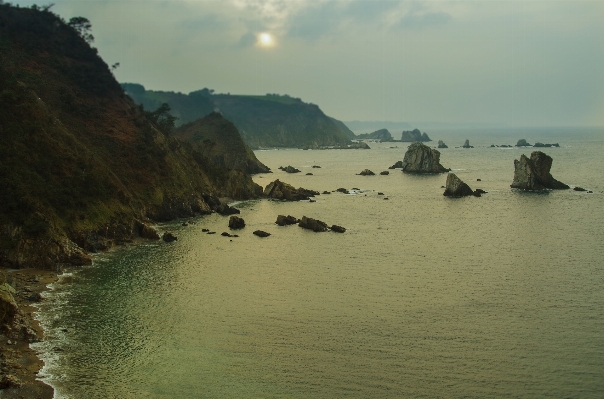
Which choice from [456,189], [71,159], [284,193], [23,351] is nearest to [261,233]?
[71,159]

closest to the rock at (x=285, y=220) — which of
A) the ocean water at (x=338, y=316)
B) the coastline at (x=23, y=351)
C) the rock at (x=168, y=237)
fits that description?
the ocean water at (x=338, y=316)

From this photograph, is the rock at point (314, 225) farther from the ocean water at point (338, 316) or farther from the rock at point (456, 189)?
the rock at point (456, 189)

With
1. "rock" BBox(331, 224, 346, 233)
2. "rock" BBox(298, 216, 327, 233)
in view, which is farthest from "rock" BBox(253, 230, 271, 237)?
"rock" BBox(331, 224, 346, 233)

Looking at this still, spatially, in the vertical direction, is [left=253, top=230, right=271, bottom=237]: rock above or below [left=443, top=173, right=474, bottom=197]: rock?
below

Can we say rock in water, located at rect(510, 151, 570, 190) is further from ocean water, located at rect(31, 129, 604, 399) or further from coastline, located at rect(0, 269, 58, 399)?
coastline, located at rect(0, 269, 58, 399)

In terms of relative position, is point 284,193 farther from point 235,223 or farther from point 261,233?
point 261,233

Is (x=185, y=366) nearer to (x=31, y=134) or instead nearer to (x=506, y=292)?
(x=506, y=292)

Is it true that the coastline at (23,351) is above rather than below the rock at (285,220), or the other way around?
below
